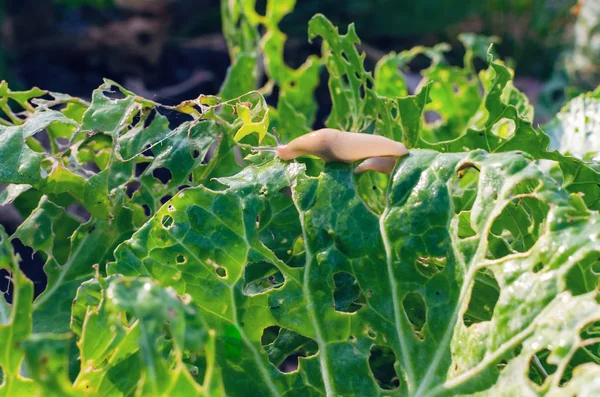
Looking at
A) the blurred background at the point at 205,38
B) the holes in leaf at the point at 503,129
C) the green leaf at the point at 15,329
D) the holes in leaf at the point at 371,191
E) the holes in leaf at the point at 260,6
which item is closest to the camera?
the green leaf at the point at 15,329

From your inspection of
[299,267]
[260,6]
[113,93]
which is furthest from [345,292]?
[260,6]

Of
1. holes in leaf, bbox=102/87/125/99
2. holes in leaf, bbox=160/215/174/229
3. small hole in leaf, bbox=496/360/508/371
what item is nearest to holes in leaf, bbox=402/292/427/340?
small hole in leaf, bbox=496/360/508/371

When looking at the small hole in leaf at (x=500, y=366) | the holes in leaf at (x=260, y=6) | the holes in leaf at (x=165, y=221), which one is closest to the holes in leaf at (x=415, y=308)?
the small hole in leaf at (x=500, y=366)

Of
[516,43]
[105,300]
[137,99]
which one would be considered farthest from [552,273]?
[516,43]

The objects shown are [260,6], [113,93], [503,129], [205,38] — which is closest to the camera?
[113,93]

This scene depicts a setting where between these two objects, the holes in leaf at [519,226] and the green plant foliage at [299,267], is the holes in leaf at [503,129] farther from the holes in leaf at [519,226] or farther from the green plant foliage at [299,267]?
the holes in leaf at [519,226]

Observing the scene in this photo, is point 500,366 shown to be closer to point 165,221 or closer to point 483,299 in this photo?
point 483,299
